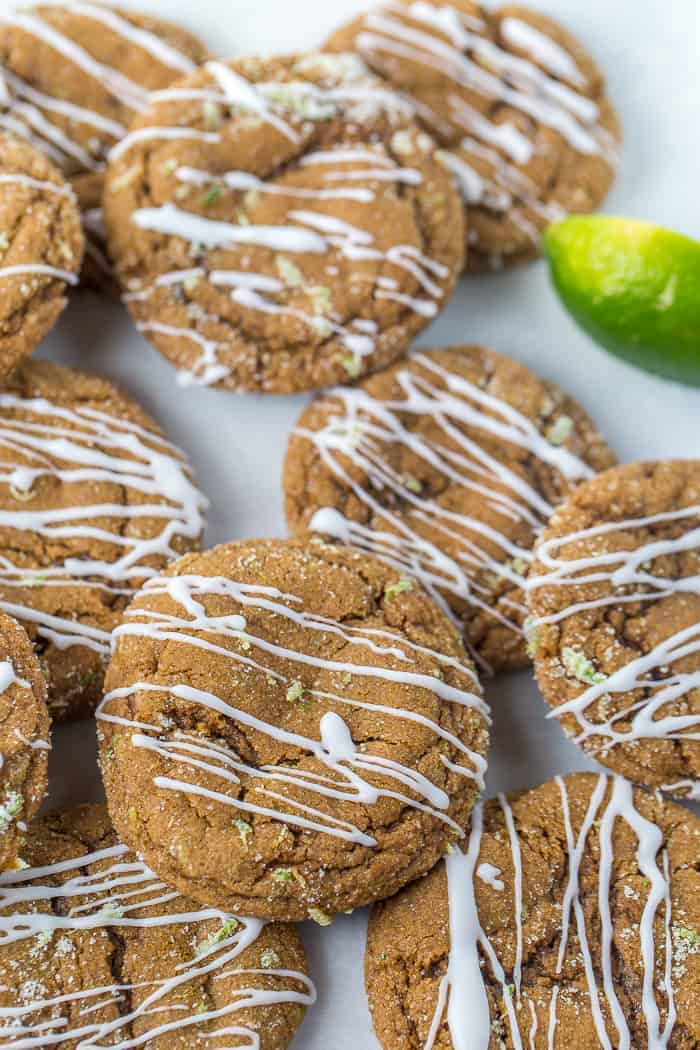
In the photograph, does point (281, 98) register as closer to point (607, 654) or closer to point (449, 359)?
point (449, 359)

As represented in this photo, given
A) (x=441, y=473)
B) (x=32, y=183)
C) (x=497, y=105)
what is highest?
(x=497, y=105)

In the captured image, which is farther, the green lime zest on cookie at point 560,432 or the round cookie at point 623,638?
the green lime zest on cookie at point 560,432

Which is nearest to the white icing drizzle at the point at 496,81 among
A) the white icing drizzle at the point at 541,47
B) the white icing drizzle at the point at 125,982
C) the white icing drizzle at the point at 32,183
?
the white icing drizzle at the point at 541,47

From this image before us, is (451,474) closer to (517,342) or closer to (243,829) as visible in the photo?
(517,342)

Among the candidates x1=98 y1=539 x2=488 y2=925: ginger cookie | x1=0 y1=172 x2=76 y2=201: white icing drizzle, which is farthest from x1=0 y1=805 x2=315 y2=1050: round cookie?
x1=0 y1=172 x2=76 y2=201: white icing drizzle

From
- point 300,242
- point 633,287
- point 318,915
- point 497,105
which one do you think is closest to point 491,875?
point 318,915

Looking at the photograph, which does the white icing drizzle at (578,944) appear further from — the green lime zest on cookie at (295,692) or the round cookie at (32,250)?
the round cookie at (32,250)

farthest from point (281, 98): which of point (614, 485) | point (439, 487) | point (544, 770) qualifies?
point (544, 770)
